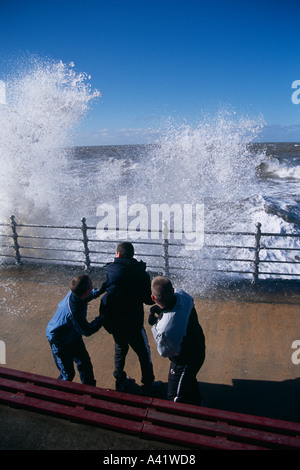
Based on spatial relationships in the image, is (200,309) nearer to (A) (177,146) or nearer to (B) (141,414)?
(B) (141,414)

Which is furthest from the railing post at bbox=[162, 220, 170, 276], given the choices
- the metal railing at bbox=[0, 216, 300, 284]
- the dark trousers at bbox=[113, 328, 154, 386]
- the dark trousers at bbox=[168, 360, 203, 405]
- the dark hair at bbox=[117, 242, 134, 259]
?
the dark trousers at bbox=[168, 360, 203, 405]

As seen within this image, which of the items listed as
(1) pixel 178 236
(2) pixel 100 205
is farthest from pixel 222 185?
(1) pixel 178 236

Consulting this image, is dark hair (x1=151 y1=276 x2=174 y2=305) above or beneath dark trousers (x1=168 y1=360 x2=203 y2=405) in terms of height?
above

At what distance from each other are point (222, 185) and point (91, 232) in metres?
13.3

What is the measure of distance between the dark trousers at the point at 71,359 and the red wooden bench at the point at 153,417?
303mm

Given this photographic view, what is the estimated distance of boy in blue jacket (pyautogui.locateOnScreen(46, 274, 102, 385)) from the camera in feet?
9.83

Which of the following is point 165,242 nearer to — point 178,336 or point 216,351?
point 216,351

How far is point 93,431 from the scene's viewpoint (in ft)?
7.86

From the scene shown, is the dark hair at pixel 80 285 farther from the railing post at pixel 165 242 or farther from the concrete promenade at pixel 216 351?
the railing post at pixel 165 242

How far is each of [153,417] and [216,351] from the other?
2152 millimetres

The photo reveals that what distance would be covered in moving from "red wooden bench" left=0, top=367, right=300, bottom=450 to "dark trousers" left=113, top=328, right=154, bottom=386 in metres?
0.64

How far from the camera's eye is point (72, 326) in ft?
10.2

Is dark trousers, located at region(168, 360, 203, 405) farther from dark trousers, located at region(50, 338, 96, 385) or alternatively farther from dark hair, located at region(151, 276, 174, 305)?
dark trousers, located at region(50, 338, 96, 385)

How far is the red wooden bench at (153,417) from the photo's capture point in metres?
2.24
